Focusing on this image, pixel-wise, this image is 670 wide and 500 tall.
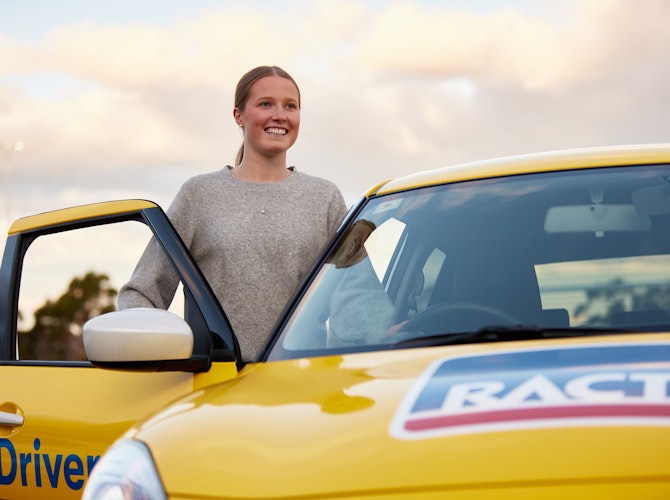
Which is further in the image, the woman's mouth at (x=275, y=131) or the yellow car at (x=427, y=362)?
the woman's mouth at (x=275, y=131)

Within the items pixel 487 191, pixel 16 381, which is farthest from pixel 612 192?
pixel 16 381

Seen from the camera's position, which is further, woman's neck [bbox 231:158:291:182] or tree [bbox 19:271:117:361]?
tree [bbox 19:271:117:361]

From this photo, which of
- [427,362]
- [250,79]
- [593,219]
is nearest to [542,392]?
[427,362]

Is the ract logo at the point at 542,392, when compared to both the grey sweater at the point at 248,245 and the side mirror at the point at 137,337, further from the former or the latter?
the grey sweater at the point at 248,245

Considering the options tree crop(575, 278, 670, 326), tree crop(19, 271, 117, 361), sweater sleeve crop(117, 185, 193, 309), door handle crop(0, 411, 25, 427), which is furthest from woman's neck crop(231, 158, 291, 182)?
tree crop(19, 271, 117, 361)

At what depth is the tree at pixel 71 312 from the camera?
79188mm

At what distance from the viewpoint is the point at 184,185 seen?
4.79 metres

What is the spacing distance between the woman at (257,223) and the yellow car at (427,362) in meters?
0.58

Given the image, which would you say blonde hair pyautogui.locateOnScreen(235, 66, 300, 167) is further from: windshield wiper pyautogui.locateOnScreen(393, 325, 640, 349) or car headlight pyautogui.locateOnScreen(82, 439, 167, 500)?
car headlight pyautogui.locateOnScreen(82, 439, 167, 500)

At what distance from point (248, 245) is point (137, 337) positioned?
144 cm

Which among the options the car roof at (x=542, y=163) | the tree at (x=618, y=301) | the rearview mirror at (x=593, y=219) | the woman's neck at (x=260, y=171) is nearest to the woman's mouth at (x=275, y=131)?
the woman's neck at (x=260, y=171)

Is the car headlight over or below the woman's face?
below

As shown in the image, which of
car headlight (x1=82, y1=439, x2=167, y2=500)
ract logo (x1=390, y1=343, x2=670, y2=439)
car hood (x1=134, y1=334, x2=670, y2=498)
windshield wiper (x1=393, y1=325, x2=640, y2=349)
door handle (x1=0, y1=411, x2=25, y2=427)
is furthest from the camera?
door handle (x1=0, y1=411, x2=25, y2=427)

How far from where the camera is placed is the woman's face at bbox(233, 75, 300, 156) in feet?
16.3
